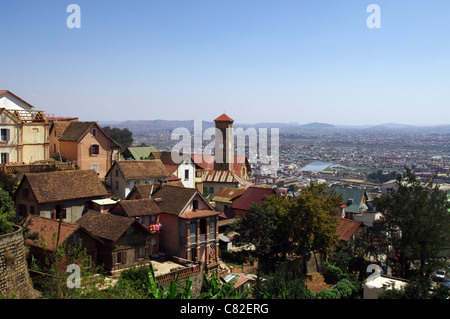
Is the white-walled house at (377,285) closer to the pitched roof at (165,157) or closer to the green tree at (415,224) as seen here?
the green tree at (415,224)

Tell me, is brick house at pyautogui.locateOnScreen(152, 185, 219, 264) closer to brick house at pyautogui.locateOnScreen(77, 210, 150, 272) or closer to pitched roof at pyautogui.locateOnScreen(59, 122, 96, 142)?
brick house at pyautogui.locateOnScreen(77, 210, 150, 272)

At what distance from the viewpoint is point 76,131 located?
4122 centimetres

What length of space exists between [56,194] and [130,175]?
8.31m

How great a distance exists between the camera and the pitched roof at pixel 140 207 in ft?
99.3

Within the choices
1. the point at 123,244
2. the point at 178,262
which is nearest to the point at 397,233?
the point at 178,262

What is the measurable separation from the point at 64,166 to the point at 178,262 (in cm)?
1539

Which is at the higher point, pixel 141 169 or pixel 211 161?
pixel 141 169

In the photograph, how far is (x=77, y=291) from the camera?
19.4 m

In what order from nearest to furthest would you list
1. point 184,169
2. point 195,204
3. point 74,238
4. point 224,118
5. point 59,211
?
point 74,238
point 59,211
point 195,204
point 184,169
point 224,118

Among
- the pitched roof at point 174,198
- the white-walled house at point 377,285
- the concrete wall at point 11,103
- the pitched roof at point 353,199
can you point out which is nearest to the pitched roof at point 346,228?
the white-walled house at point 377,285

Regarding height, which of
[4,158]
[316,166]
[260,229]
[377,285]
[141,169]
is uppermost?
[4,158]

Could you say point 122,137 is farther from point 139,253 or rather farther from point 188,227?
point 139,253

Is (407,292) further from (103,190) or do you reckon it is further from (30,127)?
(30,127)

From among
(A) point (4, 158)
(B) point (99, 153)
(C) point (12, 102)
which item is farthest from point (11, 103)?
(B) point (99, 153)
